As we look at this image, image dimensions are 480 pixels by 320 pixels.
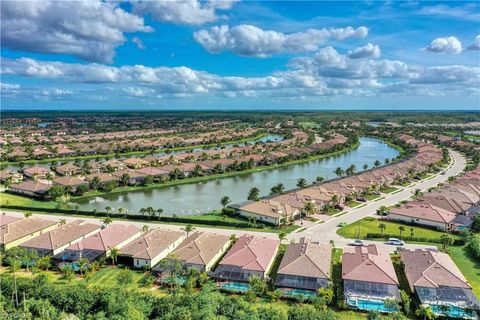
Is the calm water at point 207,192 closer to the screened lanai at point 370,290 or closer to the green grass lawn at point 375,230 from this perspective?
the green grass lawn at point 375,230

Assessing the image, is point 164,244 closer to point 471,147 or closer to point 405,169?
point 405,169

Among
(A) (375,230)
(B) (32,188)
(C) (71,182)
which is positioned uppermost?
(C) (71,182)

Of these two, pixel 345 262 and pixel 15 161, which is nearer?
pixel 345 262

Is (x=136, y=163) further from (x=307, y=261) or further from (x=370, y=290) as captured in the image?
(x=370, y=290)

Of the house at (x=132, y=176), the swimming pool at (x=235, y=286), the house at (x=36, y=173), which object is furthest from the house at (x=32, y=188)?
the swimming pool at (x=235, y=286)

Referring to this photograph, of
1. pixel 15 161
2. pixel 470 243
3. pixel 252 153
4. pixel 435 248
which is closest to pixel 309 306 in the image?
pixel 435 248

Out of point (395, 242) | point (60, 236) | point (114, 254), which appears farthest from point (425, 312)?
point (60, 236)
